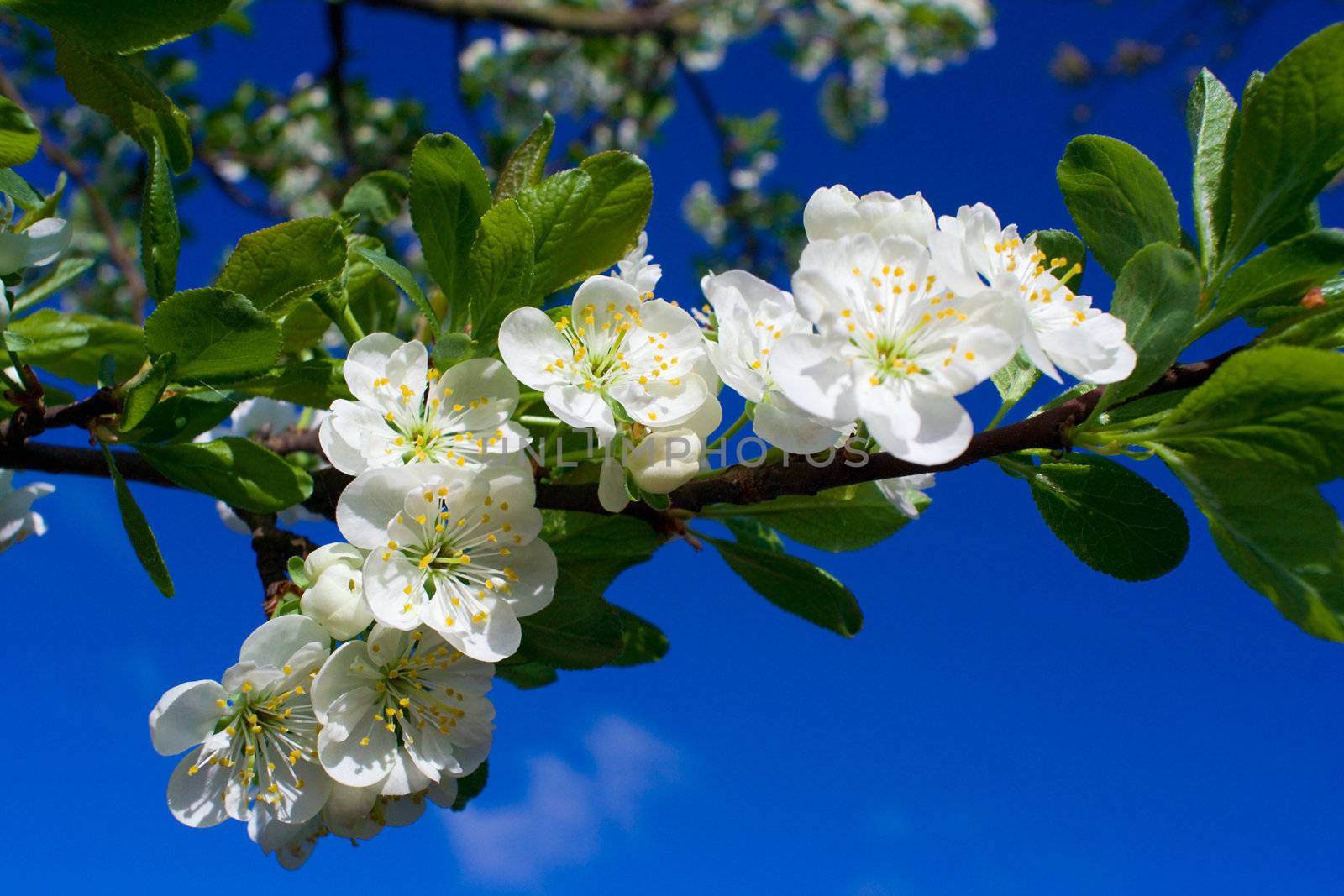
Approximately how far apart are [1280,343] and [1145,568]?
0.26 meters

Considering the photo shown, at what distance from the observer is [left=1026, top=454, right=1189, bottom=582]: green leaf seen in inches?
39.6

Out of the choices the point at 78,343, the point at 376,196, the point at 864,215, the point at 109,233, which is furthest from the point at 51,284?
the point at 109,233

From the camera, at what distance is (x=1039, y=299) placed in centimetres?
106

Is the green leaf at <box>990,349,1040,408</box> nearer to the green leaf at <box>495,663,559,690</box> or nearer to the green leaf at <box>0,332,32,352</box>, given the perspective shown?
the green leaf at <box>495,663,559,690</box>

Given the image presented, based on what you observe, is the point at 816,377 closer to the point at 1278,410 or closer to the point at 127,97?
the point at 1278,410

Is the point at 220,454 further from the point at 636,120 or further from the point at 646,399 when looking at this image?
the point at 636,120

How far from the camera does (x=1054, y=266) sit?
1.06 metres

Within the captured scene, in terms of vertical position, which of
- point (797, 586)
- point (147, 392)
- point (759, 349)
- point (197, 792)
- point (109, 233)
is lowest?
point (109, 233)

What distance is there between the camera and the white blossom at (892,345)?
0.89m

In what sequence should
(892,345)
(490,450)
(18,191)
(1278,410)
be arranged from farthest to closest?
1. (18,191)
2. (490,450)
3. (892,345)
4. (1278,410)

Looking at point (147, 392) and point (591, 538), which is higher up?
point (591, 538)

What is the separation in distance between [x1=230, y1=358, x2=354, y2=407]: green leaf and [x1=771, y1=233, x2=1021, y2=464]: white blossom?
0.58 metres

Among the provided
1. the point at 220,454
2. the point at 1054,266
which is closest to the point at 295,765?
the point at 220,454

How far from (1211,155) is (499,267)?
77 cm
